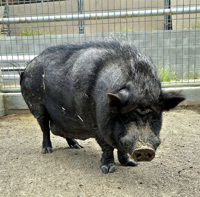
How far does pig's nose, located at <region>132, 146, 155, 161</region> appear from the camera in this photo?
3691 millimetres

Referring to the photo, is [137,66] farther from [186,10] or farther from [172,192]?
[186,10]

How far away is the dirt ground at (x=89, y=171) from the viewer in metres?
4.07

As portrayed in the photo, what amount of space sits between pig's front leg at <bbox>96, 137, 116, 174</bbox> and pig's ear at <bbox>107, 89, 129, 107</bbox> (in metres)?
0.77

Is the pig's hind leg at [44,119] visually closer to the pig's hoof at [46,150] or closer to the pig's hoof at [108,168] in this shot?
the pig's hoof at [46,150]

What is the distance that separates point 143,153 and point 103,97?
2.31ft

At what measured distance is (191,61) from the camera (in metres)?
8.02

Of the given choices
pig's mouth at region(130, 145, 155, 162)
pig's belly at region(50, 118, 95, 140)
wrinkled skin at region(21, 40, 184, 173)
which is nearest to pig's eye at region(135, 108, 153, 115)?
wrinkled skin at region(21, 40, 184, 173)

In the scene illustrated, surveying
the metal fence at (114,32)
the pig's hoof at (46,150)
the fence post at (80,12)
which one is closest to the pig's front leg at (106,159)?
the pig's hoof at (46,150)

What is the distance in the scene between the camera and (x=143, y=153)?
12.2 feet

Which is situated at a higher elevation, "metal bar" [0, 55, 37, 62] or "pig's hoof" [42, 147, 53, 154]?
"metal bar" [0, 55, 37, 62]

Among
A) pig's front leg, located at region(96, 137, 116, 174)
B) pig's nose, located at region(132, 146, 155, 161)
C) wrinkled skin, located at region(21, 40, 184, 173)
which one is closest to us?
pig's nose, located at region(132, 146, 155, 161)

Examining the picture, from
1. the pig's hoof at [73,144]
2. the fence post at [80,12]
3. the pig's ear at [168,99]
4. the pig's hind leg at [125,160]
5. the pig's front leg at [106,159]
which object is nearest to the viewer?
the pig's ear at [168,99]

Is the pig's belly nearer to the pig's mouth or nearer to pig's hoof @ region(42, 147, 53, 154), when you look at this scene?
pig's hoof @ region(42, 147, 53, 154)

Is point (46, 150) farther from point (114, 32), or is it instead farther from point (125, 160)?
point (114, 32)
